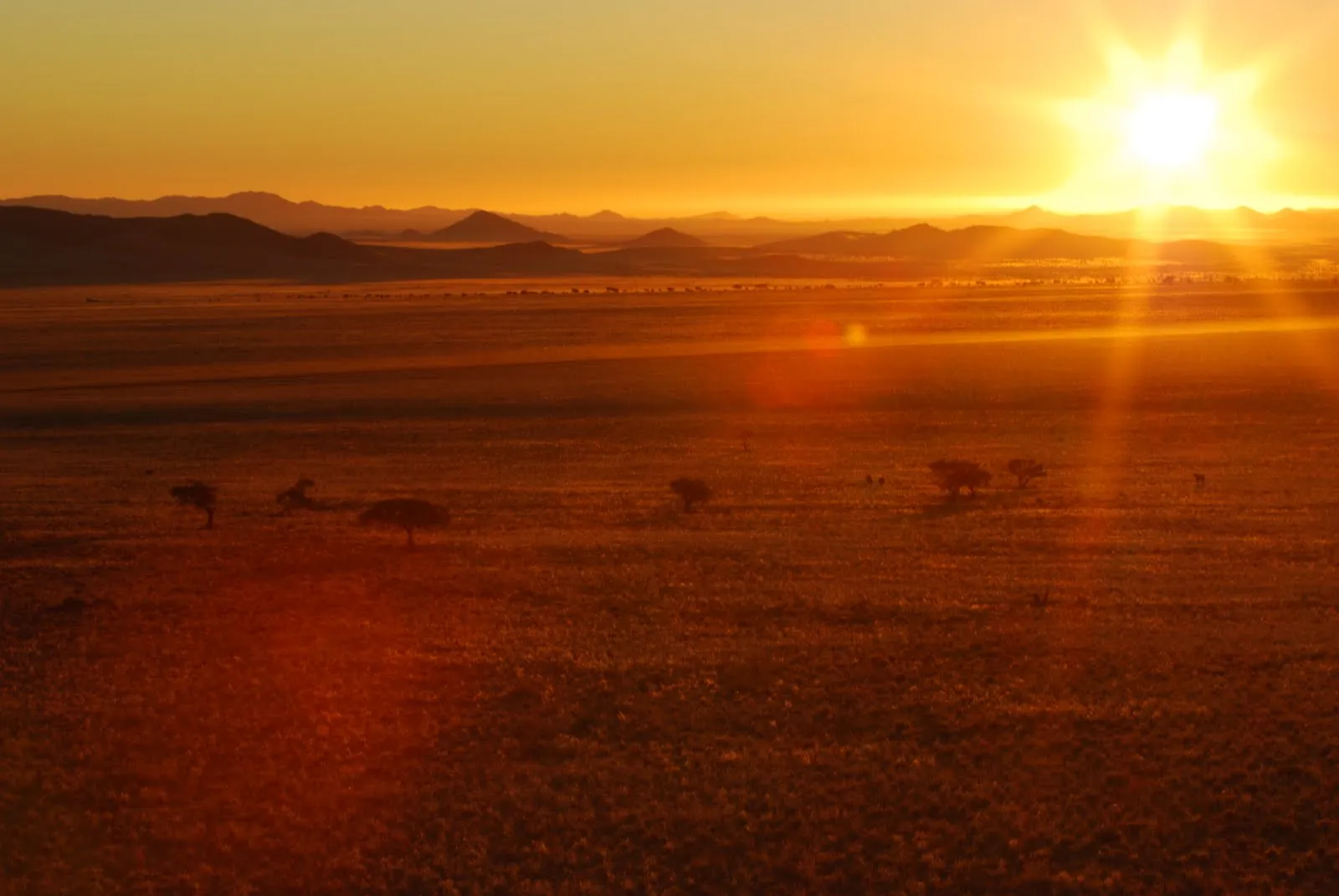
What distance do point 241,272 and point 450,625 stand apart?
140 metres

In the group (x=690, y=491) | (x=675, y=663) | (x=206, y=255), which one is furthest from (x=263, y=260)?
(x=675, y=663)

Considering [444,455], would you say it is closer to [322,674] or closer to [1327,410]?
[322,674]

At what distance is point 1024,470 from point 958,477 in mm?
2243

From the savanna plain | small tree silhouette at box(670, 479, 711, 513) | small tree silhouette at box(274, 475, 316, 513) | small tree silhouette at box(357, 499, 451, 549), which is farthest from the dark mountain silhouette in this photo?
small tree silhouette at box(357, 499, 451, 549)

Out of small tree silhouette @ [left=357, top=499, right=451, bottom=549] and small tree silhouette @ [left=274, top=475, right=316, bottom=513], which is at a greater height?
small tree silhouette @ [left=357, top=499, right=451, bottom=549]

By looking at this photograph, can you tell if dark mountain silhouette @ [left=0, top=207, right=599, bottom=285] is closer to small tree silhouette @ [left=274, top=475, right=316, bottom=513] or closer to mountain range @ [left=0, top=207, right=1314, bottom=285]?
mountain range @ [left=0, top=207, right=1314, bottom=285]

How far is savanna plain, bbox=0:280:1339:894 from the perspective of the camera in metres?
10.2

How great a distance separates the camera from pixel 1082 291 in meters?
→ 116

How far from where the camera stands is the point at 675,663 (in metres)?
14.5

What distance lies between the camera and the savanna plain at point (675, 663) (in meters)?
10.2

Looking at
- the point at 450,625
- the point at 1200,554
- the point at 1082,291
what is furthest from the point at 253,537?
the point at 1082,291

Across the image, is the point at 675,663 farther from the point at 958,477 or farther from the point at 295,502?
the point at 958,477

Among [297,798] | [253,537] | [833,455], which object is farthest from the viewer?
[833,455]

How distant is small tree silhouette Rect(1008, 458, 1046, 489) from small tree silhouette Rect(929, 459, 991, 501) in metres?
1.43
